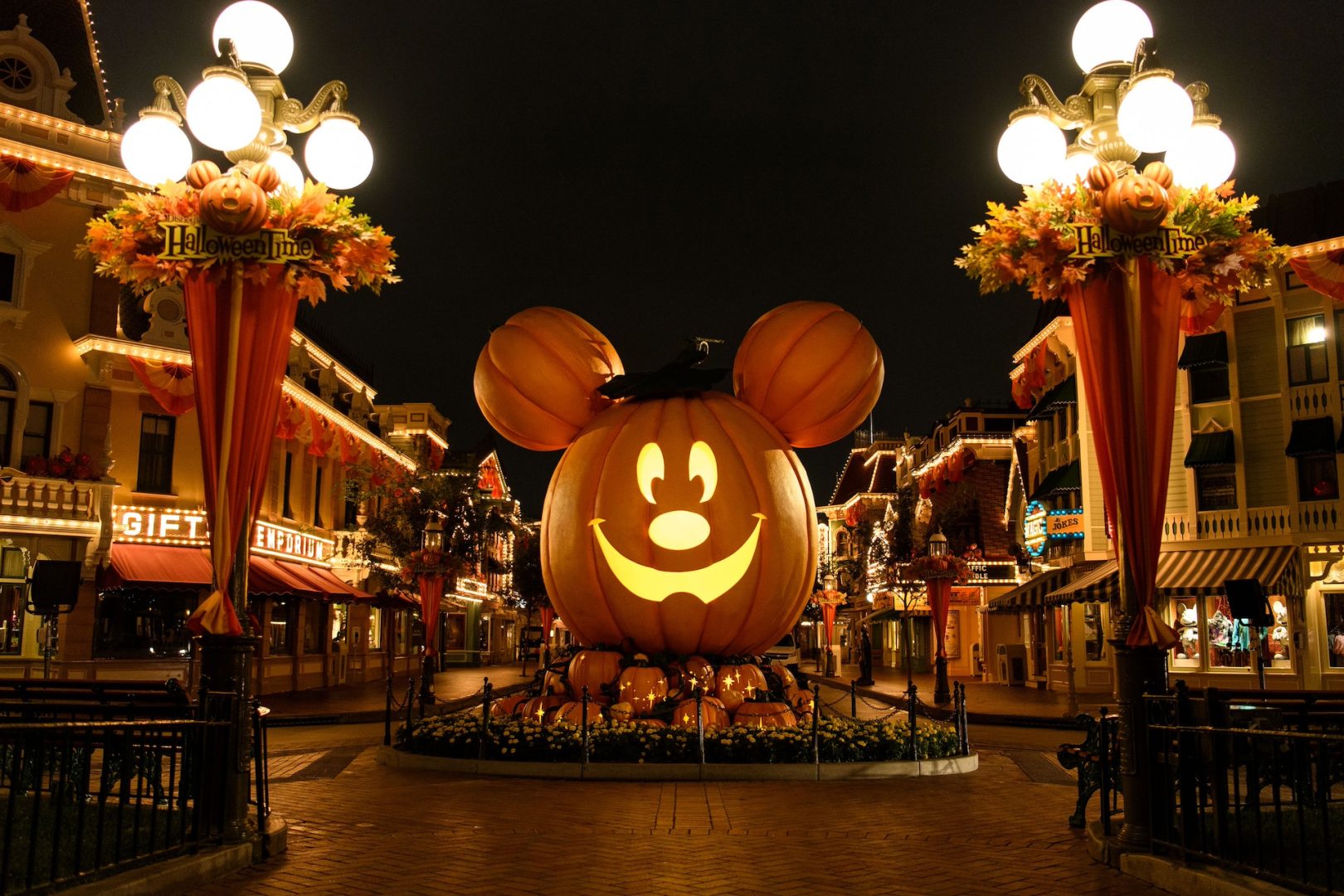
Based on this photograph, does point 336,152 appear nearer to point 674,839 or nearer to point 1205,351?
point 674,839

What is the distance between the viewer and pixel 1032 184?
863 centimetres

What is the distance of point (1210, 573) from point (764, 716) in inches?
653

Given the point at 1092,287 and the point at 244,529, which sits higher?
the point at 1092,287

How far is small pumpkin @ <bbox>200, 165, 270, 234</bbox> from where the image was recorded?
8.05m

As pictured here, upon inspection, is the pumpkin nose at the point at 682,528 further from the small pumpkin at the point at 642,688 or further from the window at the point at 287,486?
the window at the point at 287,486

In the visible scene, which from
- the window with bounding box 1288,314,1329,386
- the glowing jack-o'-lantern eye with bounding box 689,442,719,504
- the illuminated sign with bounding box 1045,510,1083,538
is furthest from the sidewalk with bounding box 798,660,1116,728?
the window with bounding box 1288,314,1329,386

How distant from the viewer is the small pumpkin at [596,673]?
12.9 metres

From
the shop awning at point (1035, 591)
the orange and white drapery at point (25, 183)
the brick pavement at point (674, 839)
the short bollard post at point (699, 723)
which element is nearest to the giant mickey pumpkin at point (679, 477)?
the short bollard post at point (699, 723)

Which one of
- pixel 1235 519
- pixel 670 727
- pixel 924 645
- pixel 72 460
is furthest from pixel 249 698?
pixel 924 645

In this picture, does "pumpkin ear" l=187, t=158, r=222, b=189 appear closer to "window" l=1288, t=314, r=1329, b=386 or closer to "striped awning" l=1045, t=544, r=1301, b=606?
Result: "striped awning" l=1045, t=544, r=1301, b=606

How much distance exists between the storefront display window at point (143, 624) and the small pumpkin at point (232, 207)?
16.2m

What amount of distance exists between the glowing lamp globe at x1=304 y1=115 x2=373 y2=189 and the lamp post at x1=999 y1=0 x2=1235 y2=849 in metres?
4.84

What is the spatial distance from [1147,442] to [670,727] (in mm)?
6194

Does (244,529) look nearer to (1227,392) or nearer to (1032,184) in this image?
(1032,184)
